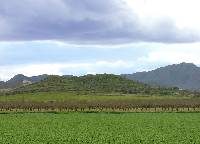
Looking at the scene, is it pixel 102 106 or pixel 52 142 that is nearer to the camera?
pixel 52 142

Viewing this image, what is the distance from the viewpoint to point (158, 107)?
6161 inches

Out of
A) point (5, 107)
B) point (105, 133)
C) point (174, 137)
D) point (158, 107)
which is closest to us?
point (174, 137)

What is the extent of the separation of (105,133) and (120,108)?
3596 inches

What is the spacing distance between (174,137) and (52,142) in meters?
15.4

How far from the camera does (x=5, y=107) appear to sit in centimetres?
14500

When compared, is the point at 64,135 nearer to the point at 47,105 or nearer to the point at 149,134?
the point at 149,134

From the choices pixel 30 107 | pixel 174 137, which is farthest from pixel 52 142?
pixel 30 107

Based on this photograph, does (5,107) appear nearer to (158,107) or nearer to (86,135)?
(158,107)

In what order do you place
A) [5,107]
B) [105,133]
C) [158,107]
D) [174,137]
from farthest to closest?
1. [158,107]
2. [5,107]
3. [105,133]
4. [174,137]

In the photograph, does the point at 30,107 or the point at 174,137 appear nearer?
the point at 174,137

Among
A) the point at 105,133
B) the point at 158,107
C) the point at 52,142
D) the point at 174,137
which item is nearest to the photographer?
the point at 52,142

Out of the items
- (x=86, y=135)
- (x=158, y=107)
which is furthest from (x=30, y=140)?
(x=158, y=107)

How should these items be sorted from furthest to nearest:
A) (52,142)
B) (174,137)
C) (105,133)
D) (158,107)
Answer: (158,107)
(105,133)
(174,137)
(52,142)

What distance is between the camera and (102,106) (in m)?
152
